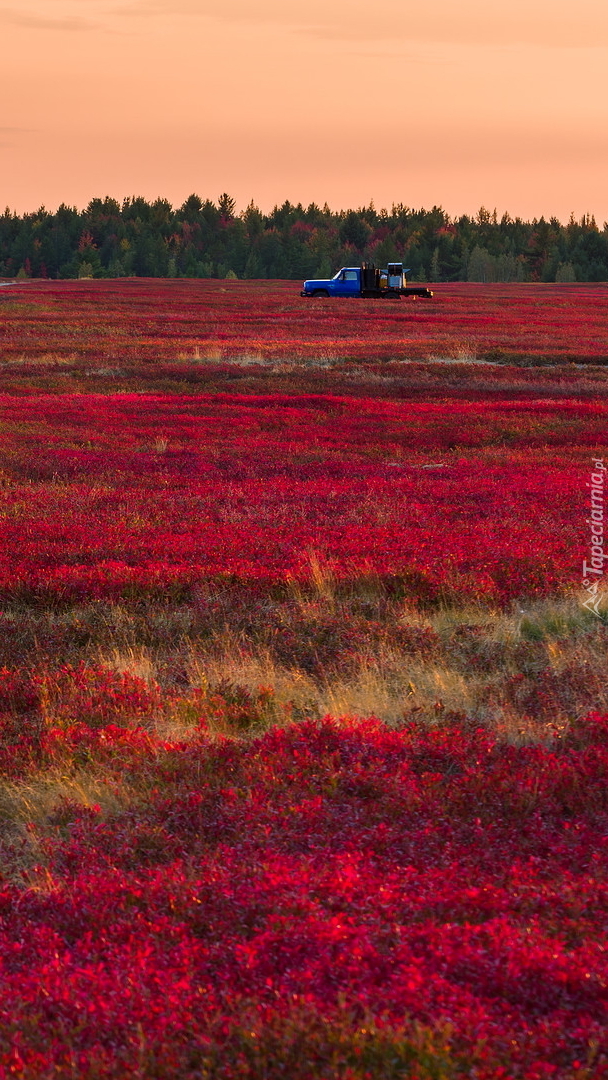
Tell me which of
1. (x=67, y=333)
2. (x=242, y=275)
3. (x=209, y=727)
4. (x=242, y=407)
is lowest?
(x=209, y=727)

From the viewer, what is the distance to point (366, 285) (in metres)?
78.6

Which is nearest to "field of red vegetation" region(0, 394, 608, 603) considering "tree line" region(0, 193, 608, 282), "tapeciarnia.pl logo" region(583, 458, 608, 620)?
"tapeciarnia.pl logo" region(583, 458, 608, 620)

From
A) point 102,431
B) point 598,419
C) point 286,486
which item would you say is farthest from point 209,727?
point 598,419

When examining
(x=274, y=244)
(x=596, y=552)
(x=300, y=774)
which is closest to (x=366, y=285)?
(x=596, y=552)

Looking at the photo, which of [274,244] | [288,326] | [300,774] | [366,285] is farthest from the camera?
[274,244]

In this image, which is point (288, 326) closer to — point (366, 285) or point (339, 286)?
point (366, 285)

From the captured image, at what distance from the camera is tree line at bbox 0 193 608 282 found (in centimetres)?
16125

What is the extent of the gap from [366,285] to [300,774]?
7587cm

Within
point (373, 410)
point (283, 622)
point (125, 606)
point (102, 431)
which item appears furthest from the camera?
point (373, 410)

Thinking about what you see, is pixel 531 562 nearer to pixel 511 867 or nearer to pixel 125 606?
pixel 125 606

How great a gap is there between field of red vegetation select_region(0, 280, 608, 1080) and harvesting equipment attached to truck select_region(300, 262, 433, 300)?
62.5 m

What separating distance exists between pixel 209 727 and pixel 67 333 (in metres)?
48.0

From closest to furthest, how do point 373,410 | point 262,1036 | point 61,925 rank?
point 262,1036 → point 61,925 → point 373,410

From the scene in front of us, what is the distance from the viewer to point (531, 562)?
11.6 meters
